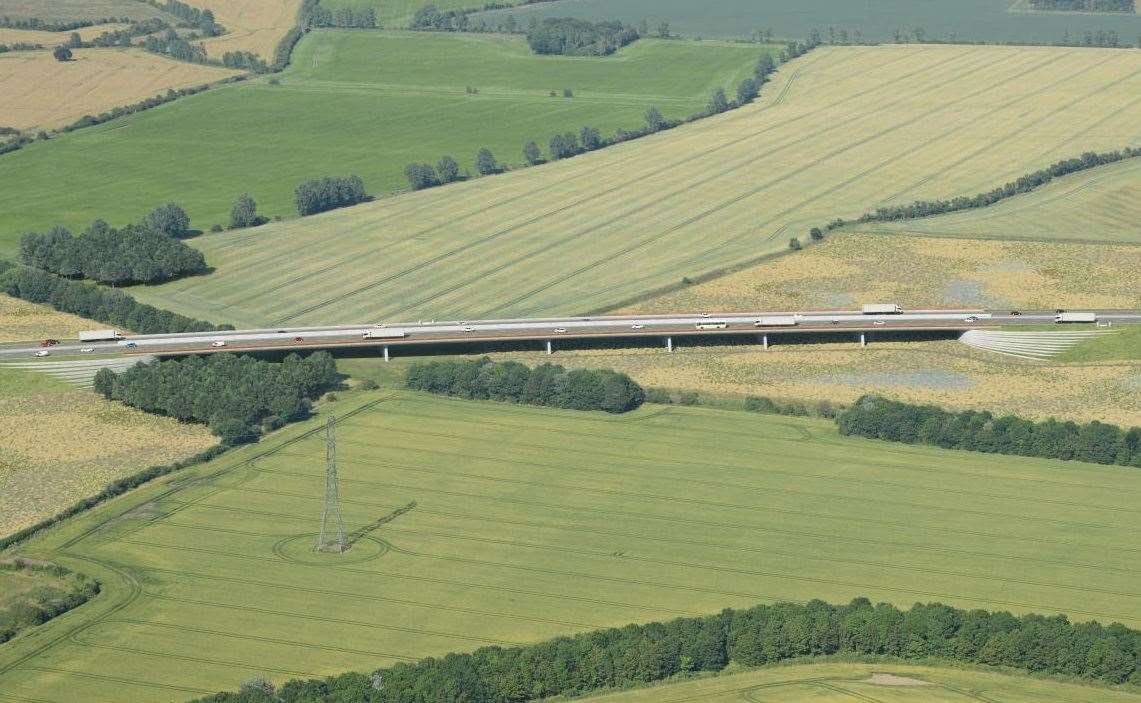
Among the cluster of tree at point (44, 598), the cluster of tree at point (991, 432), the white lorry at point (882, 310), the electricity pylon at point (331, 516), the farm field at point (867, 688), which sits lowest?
the farm field at point (867, 688)

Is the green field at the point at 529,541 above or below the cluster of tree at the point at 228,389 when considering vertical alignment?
below

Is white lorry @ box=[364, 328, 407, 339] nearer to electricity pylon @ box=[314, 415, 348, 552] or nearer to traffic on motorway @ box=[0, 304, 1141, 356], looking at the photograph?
traffic on motorway @ box=[0, 304, 1141, 356]

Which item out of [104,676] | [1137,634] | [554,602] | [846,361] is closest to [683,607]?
[554,602]

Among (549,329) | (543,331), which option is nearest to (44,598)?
(543,331)

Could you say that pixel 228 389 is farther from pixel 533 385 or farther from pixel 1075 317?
pixel 1075 317

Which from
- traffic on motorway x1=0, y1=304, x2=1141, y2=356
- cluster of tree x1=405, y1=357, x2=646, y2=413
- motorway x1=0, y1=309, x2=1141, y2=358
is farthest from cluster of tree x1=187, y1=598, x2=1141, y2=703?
traffic on motorway x1=0, y1=304, x2=1141, y2=356

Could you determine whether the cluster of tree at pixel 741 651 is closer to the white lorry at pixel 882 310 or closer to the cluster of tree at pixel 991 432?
the cluster of tree at pixel 991 432

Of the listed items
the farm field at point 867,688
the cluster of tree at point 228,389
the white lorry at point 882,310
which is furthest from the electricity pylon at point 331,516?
the white lorry at point 882,310
